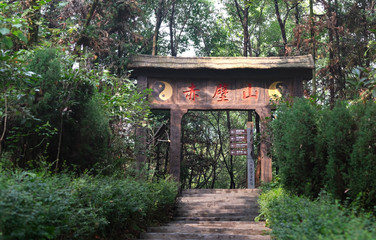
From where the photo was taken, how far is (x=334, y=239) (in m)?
2.94

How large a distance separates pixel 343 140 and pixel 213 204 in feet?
16.9

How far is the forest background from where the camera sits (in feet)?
19.3

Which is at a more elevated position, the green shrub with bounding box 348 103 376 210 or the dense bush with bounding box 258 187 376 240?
the green shrub with bounding box 348 103 376 210

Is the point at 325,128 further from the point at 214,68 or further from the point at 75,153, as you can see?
the point at 214,68

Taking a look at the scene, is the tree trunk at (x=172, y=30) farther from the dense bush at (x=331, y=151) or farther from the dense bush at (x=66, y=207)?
the dense bush at (x=66, y=207)

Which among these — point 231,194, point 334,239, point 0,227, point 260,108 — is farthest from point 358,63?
point 0,227

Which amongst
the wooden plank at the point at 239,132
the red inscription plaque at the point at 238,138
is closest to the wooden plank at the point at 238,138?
the red inscription plaque at the point at 238,138

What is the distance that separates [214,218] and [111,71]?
6.77 meters

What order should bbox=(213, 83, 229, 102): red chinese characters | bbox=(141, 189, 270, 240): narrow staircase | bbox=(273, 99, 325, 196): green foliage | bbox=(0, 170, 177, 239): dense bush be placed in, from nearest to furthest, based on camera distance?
bbox=(0, 170, 177, 239): dense bush < bbox=(141, 189, 270, 240): narrow staircase < bbox=(273, 99, 325, 196): green foliage < bbox=(213, 83, 229, 102): red chinese characters

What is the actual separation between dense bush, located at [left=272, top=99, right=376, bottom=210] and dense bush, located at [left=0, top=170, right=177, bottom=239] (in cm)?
262

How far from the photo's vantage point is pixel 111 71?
13766 millimetres

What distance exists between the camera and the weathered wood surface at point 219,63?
1183cm

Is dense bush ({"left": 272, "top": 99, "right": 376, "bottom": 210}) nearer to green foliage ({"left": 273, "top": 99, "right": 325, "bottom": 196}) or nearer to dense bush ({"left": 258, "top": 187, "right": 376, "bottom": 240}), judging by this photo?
green foliage ({"left": 273, "top": 99, "right": 325, "bottom": 196})

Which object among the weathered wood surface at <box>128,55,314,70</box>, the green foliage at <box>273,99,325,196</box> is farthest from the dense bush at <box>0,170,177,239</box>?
the weathered wood surface at <box>128,55,314,70</box>
